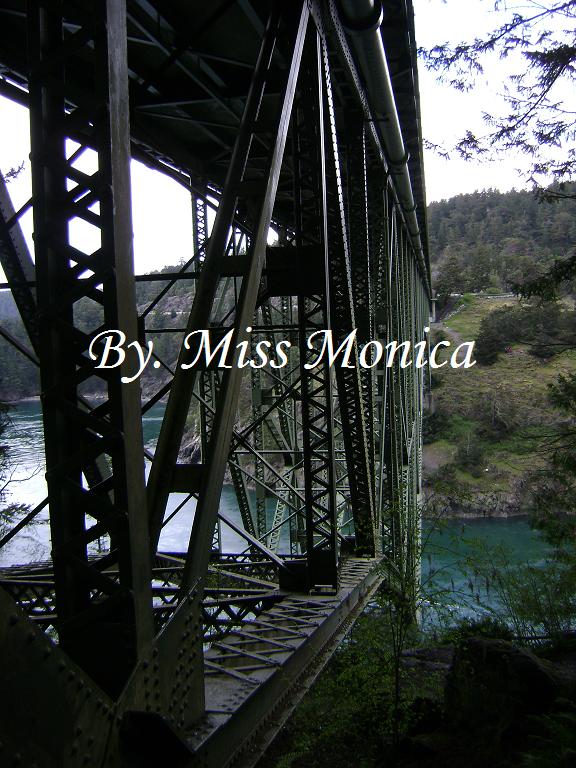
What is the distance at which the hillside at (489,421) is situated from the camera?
33.6 m

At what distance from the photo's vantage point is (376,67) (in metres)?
6.63

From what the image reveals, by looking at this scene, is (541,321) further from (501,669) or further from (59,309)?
(59,309)

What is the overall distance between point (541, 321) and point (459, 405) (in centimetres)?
1776

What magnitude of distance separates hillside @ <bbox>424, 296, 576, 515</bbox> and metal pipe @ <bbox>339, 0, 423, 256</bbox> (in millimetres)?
21460

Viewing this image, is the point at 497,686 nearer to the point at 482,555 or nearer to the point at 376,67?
the point at 376,67

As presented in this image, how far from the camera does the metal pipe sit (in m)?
5.45

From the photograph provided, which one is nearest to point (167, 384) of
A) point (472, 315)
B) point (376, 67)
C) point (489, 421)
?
point (376, 67)

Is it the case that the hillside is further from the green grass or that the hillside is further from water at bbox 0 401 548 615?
water at bbox 0 401 548 615

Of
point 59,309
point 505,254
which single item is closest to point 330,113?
point 59,309

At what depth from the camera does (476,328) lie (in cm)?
5594

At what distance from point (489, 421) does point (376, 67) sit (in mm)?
37233

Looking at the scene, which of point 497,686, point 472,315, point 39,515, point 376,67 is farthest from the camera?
point 472,315

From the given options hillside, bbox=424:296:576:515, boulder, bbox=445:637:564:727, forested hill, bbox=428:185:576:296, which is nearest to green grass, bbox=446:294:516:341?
hillside, bbox=424:296:576:515

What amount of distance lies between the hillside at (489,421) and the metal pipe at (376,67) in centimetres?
2146
